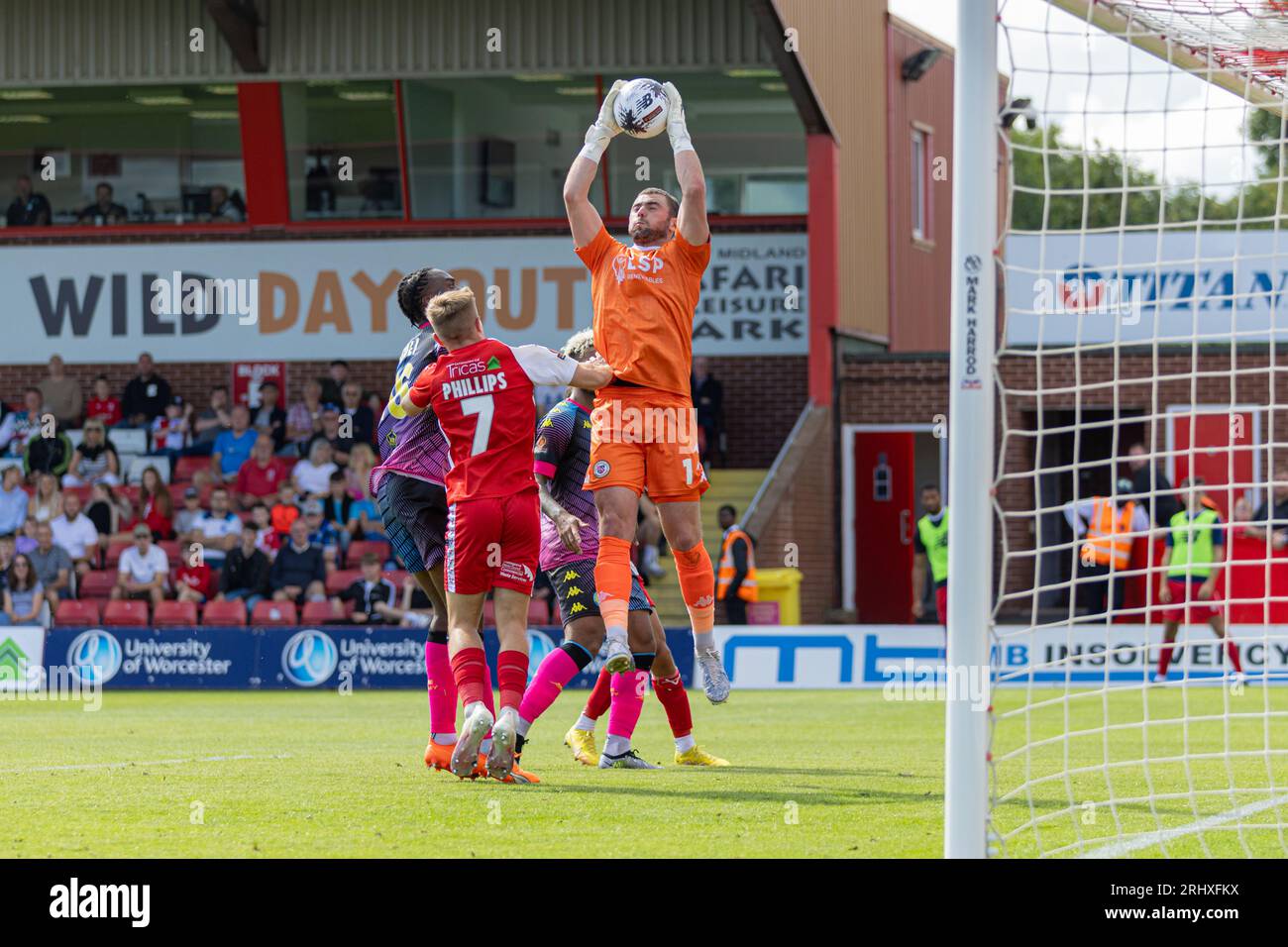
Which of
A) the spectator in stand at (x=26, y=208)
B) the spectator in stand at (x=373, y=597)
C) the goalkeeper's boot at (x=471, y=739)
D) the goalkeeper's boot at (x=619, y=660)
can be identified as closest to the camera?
the goalkeeper's boot at (x=471, y=739)

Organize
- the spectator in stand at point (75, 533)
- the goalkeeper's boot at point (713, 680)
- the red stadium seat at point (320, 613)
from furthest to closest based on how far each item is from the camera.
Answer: the spectator in stand at point (75, 533) → the red stadium seat at point (320, 613) → the goalkeeper's boot at point (713, 680)

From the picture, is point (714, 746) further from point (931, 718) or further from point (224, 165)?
point (224, 165)

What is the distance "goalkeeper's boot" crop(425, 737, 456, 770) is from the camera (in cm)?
830

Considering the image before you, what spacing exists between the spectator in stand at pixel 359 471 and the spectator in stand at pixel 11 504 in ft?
13.7

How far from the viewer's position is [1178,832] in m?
6.29

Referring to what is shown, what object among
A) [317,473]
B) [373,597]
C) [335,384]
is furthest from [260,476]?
[373,597]

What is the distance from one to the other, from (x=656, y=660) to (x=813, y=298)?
52.5 ft

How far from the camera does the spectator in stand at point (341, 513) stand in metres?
21.8

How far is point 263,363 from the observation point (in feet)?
86.4

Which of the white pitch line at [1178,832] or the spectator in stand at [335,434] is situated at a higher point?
the spectator in stand at [335,434]

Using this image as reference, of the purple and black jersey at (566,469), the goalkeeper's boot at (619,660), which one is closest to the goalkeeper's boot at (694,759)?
the purple and black jersey at (566,469)

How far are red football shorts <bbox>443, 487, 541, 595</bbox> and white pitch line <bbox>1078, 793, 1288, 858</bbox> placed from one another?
9.07ft

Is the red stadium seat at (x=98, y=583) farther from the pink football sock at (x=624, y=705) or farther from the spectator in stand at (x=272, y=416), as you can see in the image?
the pink football sock at (x=624, y=705)

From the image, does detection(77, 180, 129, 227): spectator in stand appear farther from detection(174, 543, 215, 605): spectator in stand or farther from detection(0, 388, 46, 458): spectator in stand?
detection(174, 543, 215, 605): spectator in stand
